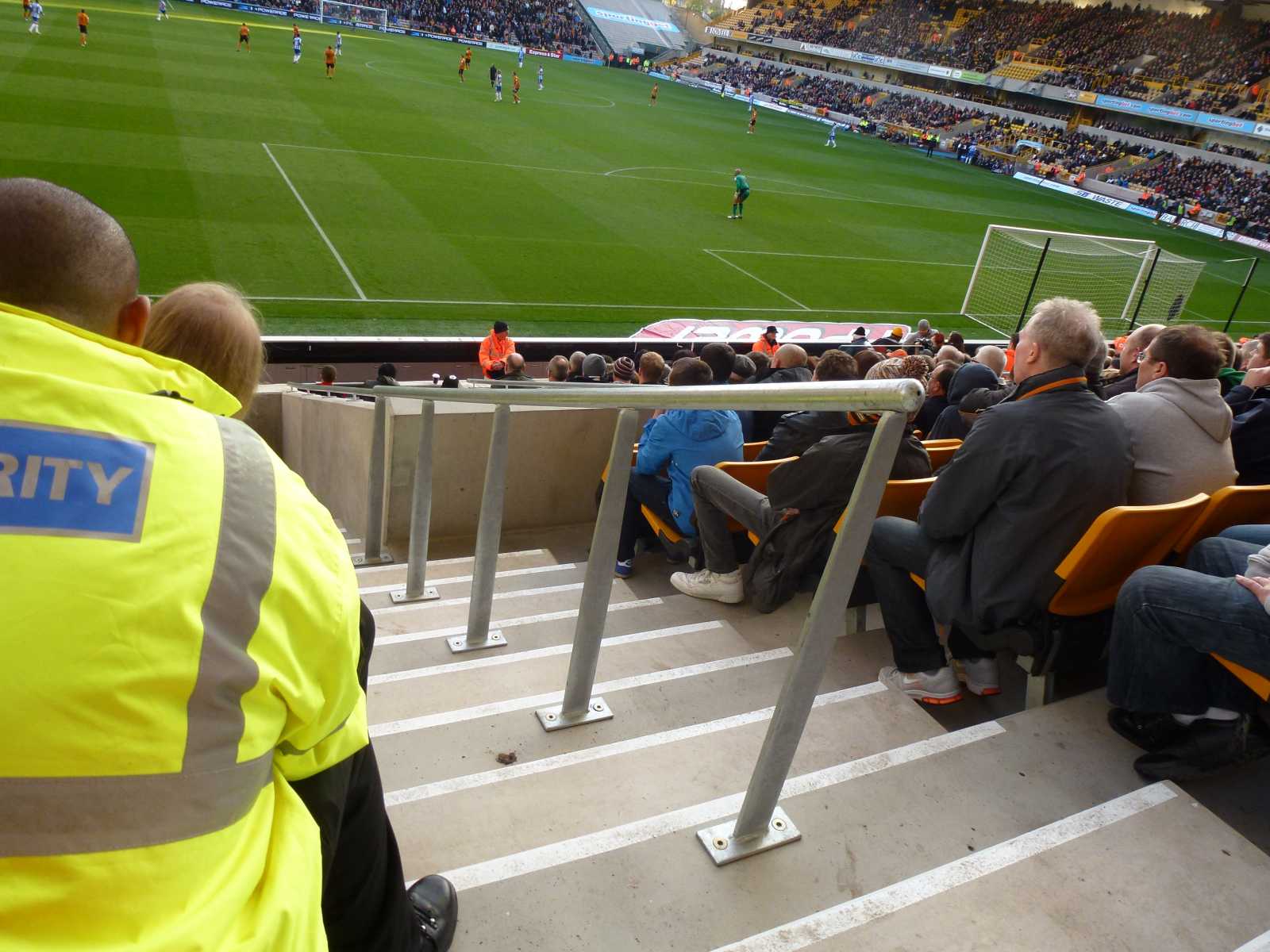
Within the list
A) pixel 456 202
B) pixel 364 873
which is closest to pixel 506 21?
pixel 456 202

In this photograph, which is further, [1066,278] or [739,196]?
[739,196]

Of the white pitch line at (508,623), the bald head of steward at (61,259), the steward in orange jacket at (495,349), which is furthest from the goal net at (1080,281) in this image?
the bald head of steward at (61,259)

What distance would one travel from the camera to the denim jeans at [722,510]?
356 cm

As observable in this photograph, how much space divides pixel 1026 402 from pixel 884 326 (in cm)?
1172

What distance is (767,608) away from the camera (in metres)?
3.40

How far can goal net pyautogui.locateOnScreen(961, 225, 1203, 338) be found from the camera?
631 inches

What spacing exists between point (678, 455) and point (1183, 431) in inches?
85.0

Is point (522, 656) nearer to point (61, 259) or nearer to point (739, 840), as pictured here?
point (739, 840)

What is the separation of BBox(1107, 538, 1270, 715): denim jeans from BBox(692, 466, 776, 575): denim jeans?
1.42 metres

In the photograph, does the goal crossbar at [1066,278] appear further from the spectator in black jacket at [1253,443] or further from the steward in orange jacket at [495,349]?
the spectator in black jacket at [1253,443]

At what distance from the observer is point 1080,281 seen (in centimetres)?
1734

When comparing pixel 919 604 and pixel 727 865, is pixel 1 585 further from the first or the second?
pixel 919 604

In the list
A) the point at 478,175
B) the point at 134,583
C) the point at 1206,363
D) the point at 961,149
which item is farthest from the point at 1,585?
the point at 961,149

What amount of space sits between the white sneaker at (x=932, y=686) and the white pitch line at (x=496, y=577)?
1.83 m
